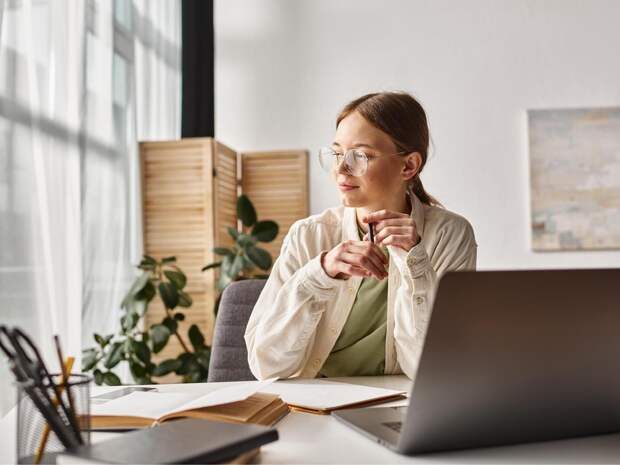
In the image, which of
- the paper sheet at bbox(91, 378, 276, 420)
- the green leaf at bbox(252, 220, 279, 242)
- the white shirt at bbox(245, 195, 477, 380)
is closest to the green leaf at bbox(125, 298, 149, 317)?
the green leaf at bbox(252, 220, 279, 242)

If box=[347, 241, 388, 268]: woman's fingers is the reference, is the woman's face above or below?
above

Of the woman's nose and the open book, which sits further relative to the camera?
the woman's nose

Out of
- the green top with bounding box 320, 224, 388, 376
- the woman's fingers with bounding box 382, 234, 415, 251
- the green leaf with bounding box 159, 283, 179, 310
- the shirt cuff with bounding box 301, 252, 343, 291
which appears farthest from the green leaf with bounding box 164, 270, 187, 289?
the woman's fingers with bounding box 382, 234, 415, 251

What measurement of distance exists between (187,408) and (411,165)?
963 millimetres

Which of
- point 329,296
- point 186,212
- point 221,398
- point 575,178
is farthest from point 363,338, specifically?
point 575,178

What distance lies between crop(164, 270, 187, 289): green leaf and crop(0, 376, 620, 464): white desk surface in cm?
202

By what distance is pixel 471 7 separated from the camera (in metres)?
4.11

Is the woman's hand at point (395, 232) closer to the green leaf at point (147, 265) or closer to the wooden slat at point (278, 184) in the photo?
the green leaf at point (147, 265)

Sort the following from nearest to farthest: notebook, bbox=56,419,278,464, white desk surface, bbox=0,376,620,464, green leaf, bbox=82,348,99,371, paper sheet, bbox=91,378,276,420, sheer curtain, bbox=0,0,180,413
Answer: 1. notebook, bbox=56,419,278,464
2. white desk surface, bbox=0,376,620,464
3. paper sheet, bbox=91,378,276,420
4. sheer curtain, bbox=0,0,180,413
5. green leaf, bbox=82,348,99,371

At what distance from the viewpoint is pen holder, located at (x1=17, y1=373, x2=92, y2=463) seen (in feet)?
2.47

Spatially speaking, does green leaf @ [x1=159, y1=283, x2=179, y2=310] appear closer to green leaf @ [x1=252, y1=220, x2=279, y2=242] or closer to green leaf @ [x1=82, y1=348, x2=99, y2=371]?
green leaf @ [x1=82, y1=348, x2=99, y2=371]

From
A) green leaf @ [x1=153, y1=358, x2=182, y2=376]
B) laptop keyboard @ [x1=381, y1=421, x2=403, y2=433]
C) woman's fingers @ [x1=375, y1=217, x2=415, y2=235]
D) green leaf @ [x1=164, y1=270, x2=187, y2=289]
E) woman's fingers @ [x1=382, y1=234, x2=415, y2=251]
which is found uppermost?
woman's fingers @ [x1=375, y1=217, x2=415, y2=235]

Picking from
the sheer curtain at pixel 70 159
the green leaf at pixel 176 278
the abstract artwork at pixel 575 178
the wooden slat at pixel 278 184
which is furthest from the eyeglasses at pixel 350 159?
the abstract artwork at pixel 575 178

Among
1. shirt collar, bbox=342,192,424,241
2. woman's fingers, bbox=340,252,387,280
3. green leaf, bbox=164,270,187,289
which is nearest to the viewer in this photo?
woman's fingers, bbox=340,252,387,280
